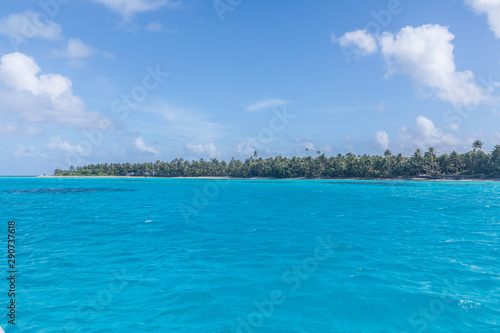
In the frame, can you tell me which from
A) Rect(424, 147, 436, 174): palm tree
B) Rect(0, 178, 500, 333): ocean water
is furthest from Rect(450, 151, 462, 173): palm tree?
Rect(0, 178, 500, 333): ocean water

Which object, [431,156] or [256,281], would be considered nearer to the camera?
[256,281]

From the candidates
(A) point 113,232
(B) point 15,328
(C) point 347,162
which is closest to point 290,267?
(B) point 15,328

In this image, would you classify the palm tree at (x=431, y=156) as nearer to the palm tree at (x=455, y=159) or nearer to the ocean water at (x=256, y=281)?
the palm tree at (x=455, y=159)

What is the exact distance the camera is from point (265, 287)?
1412cm

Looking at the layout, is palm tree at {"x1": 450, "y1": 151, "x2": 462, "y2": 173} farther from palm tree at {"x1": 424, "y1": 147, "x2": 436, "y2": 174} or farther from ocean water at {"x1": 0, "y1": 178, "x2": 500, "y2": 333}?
ocean water at {"x1": 0, "y1": 178, "x2": 500, "y2": 333}

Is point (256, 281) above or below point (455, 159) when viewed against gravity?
below

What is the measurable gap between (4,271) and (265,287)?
16.2 meters

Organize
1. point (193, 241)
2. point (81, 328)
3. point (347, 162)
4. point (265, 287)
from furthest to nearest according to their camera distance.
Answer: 1. point (347, 162)
2. point (193, 241)
3. point (265, 287)
4. point (81, 328)

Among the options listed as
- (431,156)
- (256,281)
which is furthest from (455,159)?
(256,281)

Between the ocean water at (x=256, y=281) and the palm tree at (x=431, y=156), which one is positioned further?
the palm tree at (x=431, y=156)

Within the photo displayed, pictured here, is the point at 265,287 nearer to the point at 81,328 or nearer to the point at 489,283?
the point at 81,328

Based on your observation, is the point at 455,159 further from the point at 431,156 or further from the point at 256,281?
the point at 256,281

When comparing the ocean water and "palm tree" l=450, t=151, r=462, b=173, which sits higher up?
"palm tree" l=450, t=151, r=462, b=173

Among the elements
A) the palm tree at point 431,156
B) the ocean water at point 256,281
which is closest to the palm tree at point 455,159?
the palm tree at point 431,156
